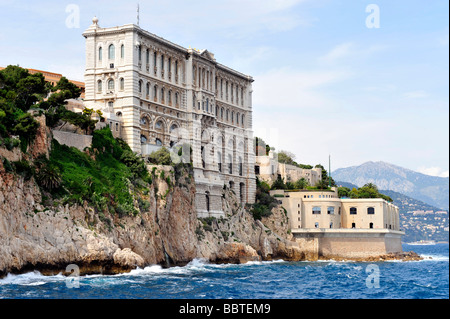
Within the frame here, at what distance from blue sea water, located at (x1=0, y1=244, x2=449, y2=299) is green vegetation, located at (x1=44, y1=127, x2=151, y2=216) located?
298 inches

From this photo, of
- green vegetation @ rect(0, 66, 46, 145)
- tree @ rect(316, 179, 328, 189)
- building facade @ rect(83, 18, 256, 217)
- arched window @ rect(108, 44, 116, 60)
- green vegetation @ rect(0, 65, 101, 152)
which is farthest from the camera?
tree @ rect(316, 179, 328, 189)

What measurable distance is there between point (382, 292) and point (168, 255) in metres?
25.3

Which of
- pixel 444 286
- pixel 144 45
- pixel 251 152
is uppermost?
pixel 144 45

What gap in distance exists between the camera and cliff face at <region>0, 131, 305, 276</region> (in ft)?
197

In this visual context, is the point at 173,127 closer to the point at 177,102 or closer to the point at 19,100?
the point at 177,102

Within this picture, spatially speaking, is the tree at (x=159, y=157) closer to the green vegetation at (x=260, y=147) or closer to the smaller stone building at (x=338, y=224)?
the smaller stone building at (x=338, y=224)

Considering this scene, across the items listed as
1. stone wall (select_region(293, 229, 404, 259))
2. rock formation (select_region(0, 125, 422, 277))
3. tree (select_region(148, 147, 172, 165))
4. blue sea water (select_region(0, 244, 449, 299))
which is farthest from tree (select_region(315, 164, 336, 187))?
tree (select_region(148, 147, 172, 165))

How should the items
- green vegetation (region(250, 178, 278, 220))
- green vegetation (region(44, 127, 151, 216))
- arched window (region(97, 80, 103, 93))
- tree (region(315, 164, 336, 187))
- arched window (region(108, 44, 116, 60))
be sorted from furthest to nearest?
1. tree (region(315, 164, 336, 187))
2. green vegetation (region(250, 178, 278, 220))
3. arched window (region(97, 80, 103, 93))
4. arched window (region(108, 44, 116, 60))
5. green vegetation (region(44, 127, 151, 216))

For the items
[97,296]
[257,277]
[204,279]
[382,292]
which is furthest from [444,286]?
[97,296]

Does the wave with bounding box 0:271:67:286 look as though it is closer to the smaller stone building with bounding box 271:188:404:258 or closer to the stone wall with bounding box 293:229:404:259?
the stone wall with bounding box 293:229:404:259

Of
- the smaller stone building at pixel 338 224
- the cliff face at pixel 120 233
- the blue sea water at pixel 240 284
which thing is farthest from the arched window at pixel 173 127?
the smaller stone building at pixel 338 224

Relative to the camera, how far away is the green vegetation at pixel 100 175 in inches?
2635

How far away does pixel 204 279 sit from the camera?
69.6 metres

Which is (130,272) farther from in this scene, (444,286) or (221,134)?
(221,134)
